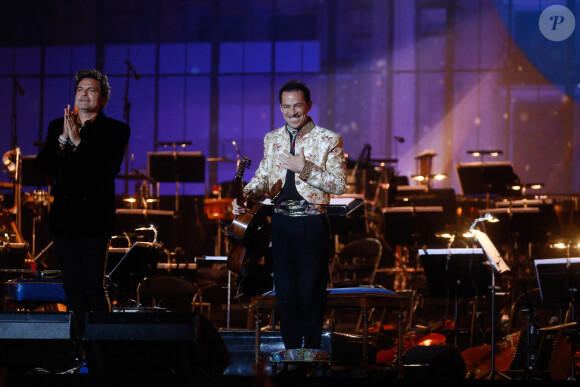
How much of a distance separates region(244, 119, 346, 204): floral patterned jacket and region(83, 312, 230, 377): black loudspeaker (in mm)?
1157

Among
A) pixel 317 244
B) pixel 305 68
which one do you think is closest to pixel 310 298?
pixel 317 244

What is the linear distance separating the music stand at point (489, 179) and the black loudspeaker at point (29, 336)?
685 cm

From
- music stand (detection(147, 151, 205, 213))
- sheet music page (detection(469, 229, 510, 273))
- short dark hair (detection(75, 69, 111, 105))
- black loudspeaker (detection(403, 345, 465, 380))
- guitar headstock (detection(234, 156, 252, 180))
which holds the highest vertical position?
short dark hair (detection(75, 69, 111, 105))

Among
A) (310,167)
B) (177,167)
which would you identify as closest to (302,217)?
(310,167)

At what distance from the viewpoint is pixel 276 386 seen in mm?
2951

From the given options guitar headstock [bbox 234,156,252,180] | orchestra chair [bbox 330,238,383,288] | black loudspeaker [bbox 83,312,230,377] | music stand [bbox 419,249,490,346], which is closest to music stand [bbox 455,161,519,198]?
orchestra chair [bbox 330,238,383,288]

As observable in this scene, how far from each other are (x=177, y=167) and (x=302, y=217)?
20.1 feet

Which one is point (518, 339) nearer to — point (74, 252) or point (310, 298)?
point (310, 298)

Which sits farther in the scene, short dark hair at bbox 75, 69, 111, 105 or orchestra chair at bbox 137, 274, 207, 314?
orchestra chair at bbox 137, 274, 207, 314

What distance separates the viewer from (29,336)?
10.9 feet

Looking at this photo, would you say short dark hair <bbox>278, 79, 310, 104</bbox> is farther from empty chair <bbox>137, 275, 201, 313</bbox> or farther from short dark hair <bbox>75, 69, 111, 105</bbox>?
empty chair <bbox>137, 275, 201, 313</bbox>

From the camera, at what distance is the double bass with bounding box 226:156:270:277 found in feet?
15.3

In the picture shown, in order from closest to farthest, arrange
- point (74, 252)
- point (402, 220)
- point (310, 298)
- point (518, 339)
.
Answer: point (74, 252) < point (310, 298) < point (518, 339) < point (402, 220)

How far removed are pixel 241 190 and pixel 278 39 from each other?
1067cm
